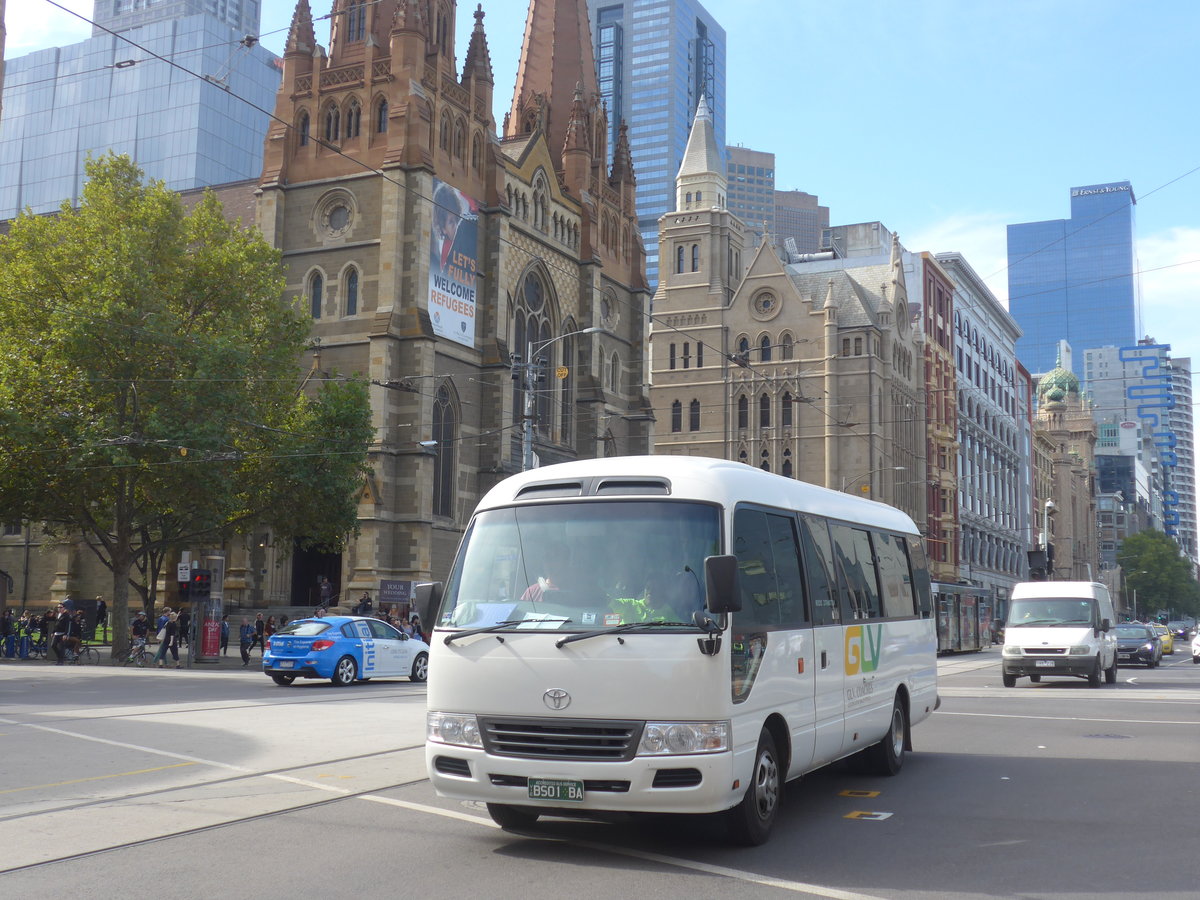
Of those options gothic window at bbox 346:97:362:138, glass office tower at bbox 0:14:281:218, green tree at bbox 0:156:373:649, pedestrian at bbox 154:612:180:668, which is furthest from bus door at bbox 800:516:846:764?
glass office tower at bbox 0:14:281:218

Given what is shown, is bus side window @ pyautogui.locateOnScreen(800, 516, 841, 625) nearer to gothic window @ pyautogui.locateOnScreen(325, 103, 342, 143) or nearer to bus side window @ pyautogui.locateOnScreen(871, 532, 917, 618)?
bus side window @ pyautogui.locateOnScreen(871, 532, 917, 618)

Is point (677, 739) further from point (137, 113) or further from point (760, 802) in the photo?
point (137, 113)

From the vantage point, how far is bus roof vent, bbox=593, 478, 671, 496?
797cm

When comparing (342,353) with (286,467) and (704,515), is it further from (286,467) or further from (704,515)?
(704,515)

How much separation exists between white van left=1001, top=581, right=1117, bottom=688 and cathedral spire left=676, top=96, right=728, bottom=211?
5524 centimetres

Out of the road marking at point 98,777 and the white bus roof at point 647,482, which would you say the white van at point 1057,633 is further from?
the road marking at point 98,777

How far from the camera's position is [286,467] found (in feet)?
101

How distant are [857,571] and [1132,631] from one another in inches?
1151

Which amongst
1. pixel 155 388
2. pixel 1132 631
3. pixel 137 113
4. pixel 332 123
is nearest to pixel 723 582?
pixel 155 388

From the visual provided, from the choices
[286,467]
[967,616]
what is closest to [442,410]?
[286,467]

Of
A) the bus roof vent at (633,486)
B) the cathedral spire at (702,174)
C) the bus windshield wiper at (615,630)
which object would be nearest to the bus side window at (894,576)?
the bus roof vent at (633,486)

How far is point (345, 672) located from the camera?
23203mm

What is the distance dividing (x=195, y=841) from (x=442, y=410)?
119 ft

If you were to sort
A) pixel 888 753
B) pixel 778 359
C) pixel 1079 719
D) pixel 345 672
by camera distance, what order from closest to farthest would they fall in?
1. pixel 888 753
2. pixel 1079 719
3. pixel 345 672
4. pixel 778 359
